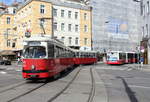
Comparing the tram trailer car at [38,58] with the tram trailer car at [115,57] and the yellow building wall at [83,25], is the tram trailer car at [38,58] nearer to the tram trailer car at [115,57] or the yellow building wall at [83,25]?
the tram trailer car at [115,57]

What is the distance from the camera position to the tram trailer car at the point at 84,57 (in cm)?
4431

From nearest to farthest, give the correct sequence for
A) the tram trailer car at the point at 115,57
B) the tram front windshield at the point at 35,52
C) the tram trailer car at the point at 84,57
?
1. the tram front windshield at the point at 35,52
2. the tram trailer car at the point at 84,57
3. the tram trailer car at the point at 115,57

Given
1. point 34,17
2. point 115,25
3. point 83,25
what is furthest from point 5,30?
point 115,25

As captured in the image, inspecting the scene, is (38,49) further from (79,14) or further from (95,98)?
(79,14)

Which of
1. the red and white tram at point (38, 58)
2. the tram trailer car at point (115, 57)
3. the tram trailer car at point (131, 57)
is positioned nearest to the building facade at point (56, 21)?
the tram trailer car at point (131, 57)

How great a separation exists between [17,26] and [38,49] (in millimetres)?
50978

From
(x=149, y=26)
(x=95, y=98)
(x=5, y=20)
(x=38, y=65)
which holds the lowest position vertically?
(x=95, y=98)

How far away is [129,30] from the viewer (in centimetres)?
7394

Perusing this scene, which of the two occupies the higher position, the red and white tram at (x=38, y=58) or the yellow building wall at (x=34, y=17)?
the yellow building wall at (x=34, y=17)

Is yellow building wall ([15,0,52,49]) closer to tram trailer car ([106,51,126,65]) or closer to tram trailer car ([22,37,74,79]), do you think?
tram trailer car ([106,51,126,65])

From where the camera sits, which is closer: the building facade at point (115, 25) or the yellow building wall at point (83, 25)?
the yellow building wall at point (83, 25)

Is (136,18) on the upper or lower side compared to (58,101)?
upper

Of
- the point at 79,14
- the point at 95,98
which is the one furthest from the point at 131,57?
the point at 95,98

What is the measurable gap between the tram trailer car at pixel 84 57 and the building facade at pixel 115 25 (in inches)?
634
